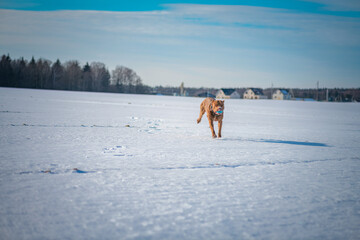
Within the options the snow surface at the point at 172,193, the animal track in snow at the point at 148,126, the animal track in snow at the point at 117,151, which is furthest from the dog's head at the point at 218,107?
the animal track in snow at the point at 117,151

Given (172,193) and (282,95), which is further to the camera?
(282,95)

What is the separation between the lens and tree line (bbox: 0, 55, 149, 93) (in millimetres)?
87700

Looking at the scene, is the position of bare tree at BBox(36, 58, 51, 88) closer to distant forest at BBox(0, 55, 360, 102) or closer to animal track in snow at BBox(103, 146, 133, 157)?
distant forest at BBox(0, 55, 360, 102)

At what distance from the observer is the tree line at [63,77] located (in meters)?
87.7

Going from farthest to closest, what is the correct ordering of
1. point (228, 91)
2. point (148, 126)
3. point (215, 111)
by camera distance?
point (228, 91)
point (148, 126)
point (215, 111)

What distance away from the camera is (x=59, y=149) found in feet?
18.3

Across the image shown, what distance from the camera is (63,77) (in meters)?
96.6

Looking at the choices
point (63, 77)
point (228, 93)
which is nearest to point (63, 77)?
point (63, 77)

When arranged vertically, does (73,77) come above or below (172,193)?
above

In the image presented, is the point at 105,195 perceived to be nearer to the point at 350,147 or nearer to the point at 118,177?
the point at 118,177

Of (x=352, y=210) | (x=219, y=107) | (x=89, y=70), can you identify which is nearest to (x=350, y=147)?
(x=219, y=107)

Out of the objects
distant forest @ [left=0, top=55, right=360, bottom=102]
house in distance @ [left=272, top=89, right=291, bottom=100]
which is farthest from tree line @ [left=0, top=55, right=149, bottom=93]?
house in distance @ [left=272, top=89, right=291, bottom=100]

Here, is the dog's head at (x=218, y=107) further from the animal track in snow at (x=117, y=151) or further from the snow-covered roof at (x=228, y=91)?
the snow-covered roof at (x=228, y=91)

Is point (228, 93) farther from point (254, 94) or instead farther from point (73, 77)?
point (73, 77)
